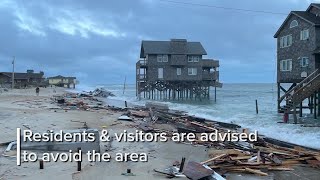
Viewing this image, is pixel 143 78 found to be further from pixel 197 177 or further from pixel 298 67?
pixel 197 177

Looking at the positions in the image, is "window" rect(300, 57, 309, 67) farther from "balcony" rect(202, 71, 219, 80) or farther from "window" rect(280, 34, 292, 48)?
"balcony" rect(202, 71, 219, 80)

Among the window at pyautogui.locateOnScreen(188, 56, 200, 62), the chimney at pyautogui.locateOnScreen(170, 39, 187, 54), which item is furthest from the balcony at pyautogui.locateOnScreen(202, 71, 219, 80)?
the chimney at pyautogui.locateOnScreen(170, 39, 187, 54)

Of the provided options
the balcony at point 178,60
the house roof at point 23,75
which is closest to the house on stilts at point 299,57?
the balcony at point 178,60

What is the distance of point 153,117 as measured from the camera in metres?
29.0

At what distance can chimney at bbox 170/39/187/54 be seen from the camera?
222ft

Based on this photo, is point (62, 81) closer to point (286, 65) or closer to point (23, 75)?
point (23, 75)

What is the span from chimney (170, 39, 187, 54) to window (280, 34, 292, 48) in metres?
28.5

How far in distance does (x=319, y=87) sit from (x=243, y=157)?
68.4 feet

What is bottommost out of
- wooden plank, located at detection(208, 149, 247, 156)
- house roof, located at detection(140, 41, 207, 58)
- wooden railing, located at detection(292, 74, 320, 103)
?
wooden plank, located at detection(208, 149, 247, 156)

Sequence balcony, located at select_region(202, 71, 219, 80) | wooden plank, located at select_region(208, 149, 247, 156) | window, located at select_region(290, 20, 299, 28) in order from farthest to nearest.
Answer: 1. balcony, located at select_region(202, 71, 219, 80)
2. window, located at select_region(290, 20, 299, 28)
3. wooden plank, located at select_region(208, 149, 247, 156)

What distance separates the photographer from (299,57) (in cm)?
3681

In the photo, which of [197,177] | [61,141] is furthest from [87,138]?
[197,177]

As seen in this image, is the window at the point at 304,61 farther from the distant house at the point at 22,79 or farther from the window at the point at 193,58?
the distant house at the point at 22,79

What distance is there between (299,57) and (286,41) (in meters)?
3.20
